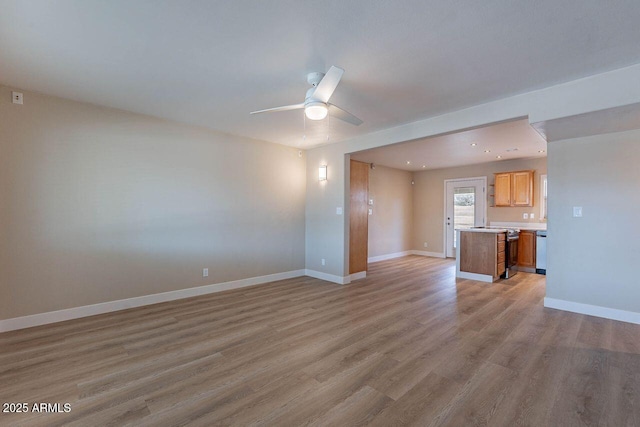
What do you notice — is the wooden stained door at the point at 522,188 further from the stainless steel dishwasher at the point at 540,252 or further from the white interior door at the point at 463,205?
the stainless steel dishwasher at the point at 540,252

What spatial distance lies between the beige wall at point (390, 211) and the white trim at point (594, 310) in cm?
410

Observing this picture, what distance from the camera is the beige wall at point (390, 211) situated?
760cm

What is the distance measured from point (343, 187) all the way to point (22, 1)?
13.5ft

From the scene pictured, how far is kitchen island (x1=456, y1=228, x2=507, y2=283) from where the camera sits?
17.1 ft

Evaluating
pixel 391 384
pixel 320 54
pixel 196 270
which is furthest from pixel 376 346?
pixel 196 270

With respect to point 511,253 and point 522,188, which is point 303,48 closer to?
point 511,253

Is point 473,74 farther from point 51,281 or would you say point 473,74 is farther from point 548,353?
point 51,281

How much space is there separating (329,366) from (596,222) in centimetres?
378

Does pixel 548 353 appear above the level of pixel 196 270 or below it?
below

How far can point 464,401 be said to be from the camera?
6.25 ft

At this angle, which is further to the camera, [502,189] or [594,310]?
[502,189]

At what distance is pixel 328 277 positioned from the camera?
5.32 m

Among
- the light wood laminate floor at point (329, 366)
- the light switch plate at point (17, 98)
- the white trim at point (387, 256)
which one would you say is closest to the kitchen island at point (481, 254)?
the light wood laminate floor at point (329, 366)

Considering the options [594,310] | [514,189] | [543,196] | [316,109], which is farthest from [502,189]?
[316,109]
